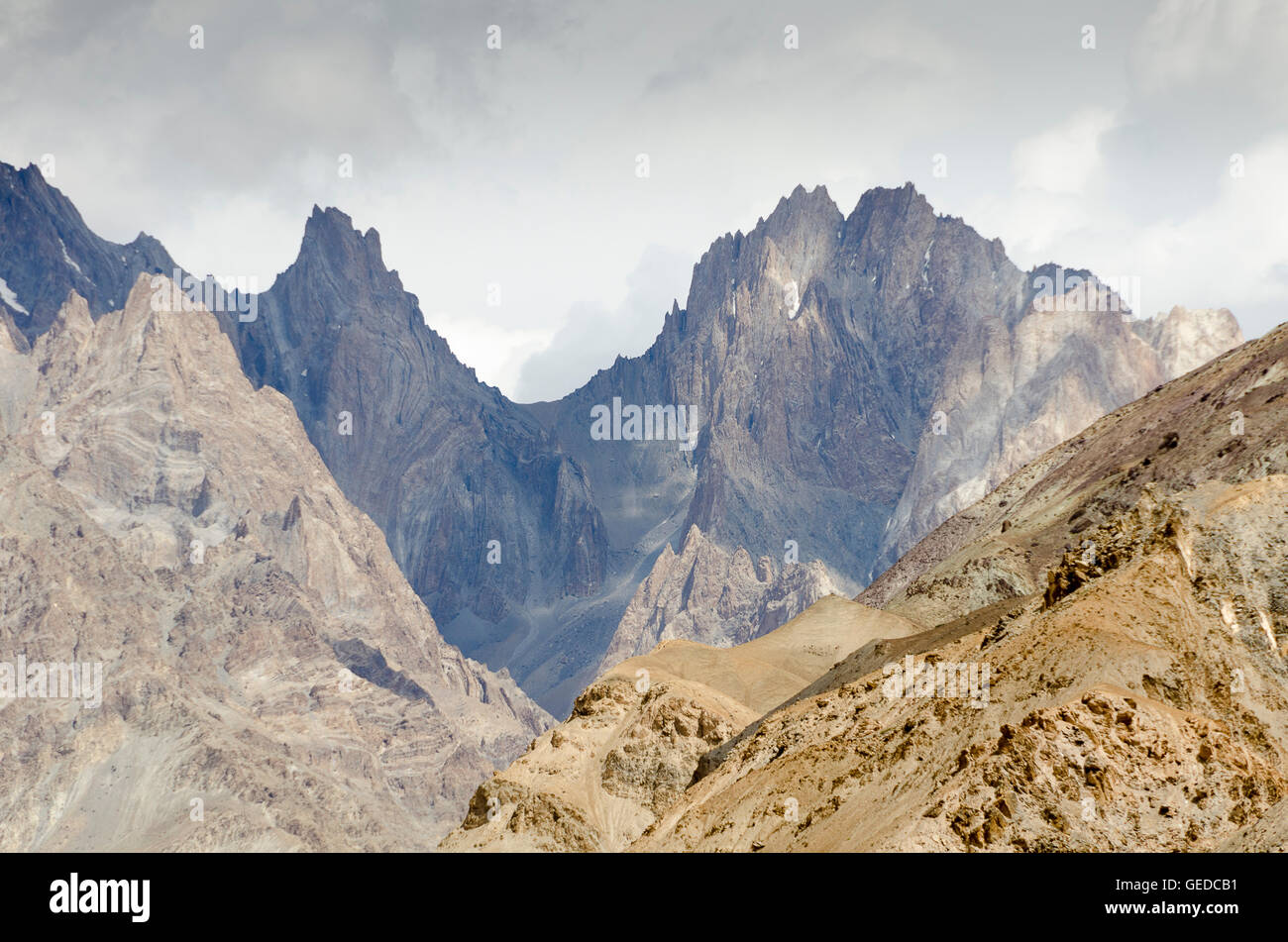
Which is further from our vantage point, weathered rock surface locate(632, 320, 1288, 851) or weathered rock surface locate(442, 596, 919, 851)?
weathered rock surface locate(442, 596, 919, 851)

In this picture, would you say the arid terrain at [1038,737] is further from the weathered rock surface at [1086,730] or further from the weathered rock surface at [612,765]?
the weathered rock surface at [612,765]

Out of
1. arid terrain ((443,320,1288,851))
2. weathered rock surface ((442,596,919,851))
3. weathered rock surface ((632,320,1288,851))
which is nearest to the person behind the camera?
weathered rock surface ((632,320,1288,851))

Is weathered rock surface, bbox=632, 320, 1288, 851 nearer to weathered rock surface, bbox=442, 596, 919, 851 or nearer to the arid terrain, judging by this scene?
the arid terrain

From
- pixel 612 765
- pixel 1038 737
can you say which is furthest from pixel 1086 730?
pixel 612 765

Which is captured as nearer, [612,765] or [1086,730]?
[1086,730]

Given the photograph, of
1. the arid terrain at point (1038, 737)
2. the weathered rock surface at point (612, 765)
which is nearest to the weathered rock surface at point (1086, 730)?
the arid terrain at point (1038, 737)

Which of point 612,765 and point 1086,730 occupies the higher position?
point 612,765

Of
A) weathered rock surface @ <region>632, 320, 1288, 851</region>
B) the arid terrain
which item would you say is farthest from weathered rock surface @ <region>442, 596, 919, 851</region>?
weathered rock surface @ <region>632, 320, 1288, 851</region>

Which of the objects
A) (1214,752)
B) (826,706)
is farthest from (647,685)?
(1214,752)

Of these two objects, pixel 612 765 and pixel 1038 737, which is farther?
pixel 612 765

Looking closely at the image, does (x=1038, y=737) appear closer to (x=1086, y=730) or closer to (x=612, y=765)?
(x=1086, y=730)

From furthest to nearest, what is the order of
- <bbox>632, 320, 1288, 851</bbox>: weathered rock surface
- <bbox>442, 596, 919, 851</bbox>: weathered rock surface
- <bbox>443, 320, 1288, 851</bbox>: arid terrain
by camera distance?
<bbox>442, 596, 919, 851</bbox>: weathered rock surface < <bbox>443, 320, 1288, 851</bbox>: arid terrain < <bbox>632, 320, 1288, 851</bbox>: weathered rock surface

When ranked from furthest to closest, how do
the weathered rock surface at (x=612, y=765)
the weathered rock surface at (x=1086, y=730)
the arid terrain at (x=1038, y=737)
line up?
the weathered rock surface at (x=612, y=765), the arid terrain at (x=1038, y=737), the weathered rock surface at (x=1086, y=730)
